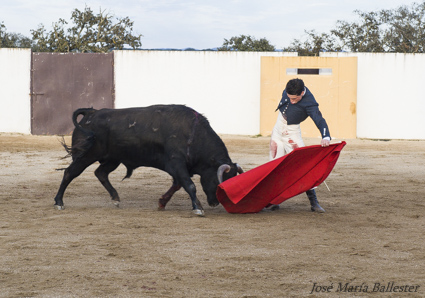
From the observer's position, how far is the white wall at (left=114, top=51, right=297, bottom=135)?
1830 cm

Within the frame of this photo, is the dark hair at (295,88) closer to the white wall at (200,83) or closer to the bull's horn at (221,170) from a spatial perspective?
the bull's horn at (221,170)

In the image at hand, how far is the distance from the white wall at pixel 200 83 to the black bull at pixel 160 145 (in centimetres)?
1168

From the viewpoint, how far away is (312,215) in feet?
20.6

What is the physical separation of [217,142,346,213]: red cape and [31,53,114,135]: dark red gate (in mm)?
12370

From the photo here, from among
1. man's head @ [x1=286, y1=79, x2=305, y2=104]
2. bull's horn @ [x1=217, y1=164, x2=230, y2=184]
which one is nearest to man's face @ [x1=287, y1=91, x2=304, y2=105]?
man's head @ [x1=286, y1=79, x2=305, y2=104]

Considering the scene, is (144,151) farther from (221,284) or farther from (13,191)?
(221,284)

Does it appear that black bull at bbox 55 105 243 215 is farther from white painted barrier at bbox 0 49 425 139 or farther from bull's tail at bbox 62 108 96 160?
white painted barrier at bbox 0 49 425 139

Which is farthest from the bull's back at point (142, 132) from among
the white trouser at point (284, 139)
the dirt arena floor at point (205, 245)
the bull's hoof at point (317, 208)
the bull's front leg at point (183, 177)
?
the bull's hoof at point (317, 208)

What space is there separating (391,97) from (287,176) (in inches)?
505

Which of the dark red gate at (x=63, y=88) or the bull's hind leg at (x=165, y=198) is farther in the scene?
the dark red gate at (x=63, y=88)

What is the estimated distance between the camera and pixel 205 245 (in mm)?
4770

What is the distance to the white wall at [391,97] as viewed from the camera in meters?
18.2

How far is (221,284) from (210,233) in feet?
5.03

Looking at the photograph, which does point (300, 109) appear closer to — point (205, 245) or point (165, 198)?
point (165, 198)
